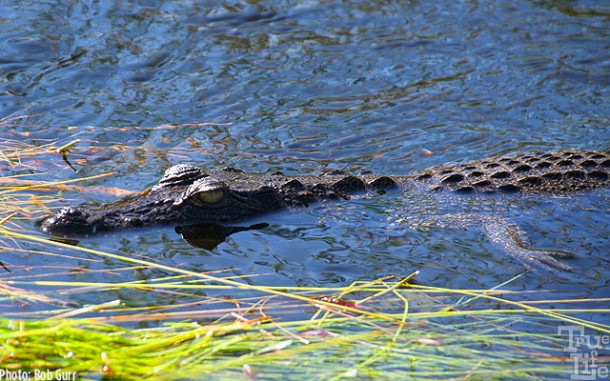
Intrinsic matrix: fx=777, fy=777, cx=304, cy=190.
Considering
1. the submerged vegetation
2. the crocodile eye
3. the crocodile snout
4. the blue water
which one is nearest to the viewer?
the submerged vegetation

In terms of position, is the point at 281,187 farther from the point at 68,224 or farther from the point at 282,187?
the point at 68,224

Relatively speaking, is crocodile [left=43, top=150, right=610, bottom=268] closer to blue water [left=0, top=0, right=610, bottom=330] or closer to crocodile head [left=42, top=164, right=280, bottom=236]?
crocodile head [left=42, top=164, right=280, bottom=236]

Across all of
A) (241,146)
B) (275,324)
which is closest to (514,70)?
(241,146)

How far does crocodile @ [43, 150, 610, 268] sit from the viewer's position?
17.7 ft

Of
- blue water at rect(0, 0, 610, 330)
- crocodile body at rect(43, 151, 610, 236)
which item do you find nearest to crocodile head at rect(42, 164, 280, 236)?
crocodile body at rect(43, 151, 610, 236)

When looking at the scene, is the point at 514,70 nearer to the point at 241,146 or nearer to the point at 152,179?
the point at 241,146

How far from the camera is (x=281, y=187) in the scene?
590 centimetres

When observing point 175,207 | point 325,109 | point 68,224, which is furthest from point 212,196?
point 325,109

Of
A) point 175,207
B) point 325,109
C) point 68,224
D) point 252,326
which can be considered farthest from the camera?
point 325,109

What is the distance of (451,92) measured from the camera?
27.6ft

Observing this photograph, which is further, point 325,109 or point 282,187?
point 325,109

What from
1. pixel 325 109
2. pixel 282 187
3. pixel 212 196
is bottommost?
pixel 325 109

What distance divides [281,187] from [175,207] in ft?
2.81

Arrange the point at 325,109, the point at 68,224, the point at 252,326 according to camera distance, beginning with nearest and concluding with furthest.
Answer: the point at 252,326, the point at 68,224, the point at 325,109
